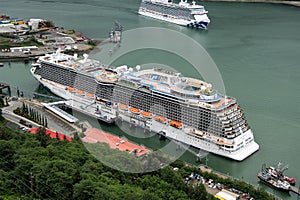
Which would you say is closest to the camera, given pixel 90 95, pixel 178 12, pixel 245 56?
pixel 90 95

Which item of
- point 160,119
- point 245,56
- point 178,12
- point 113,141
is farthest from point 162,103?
point 178,12

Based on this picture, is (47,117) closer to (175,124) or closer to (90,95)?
(90,95)

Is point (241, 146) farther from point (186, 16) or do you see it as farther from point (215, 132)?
point (186, 16)

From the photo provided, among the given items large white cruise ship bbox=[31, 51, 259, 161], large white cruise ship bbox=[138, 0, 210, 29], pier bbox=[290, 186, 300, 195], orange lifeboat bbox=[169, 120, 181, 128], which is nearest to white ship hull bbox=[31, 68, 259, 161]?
large white cruise ship bbox=[31, 51, 259, 161]

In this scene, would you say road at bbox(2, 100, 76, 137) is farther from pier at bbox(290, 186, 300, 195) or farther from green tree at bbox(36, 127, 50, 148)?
pier at bbox(290, 186, 300, 195)

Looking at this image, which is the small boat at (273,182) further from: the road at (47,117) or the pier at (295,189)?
the road at (47,117)

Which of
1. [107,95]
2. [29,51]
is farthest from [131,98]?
[29,51]
